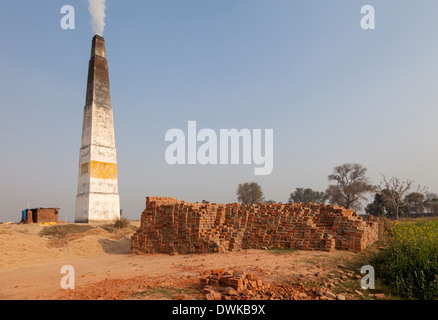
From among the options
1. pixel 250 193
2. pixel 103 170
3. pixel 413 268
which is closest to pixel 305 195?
pixel 250 193

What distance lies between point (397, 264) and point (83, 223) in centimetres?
1855

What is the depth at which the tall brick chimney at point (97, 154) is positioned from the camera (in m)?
19.9

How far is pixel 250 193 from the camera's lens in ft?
141

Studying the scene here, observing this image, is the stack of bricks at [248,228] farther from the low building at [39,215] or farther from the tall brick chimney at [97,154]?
the low building at [39,215]

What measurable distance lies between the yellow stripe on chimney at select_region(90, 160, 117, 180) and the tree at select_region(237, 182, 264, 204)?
80.4ft

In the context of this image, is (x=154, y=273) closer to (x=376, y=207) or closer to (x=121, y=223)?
(x=121, y=223)

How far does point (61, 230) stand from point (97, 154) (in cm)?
568

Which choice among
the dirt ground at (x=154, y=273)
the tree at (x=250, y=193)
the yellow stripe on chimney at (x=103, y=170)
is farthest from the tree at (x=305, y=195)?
the dirt ground at (x=154, y=273)

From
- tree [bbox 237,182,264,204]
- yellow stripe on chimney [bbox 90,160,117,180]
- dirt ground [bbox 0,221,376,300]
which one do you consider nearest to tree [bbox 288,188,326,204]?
tree [bbox 237,182,264,204]

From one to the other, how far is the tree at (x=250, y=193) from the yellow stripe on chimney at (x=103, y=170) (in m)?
24.5

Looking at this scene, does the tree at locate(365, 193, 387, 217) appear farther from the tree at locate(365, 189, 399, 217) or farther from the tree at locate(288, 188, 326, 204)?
the tree at locate(288, 188, 326, 204)

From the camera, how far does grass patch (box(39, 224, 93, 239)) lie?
16844mm
